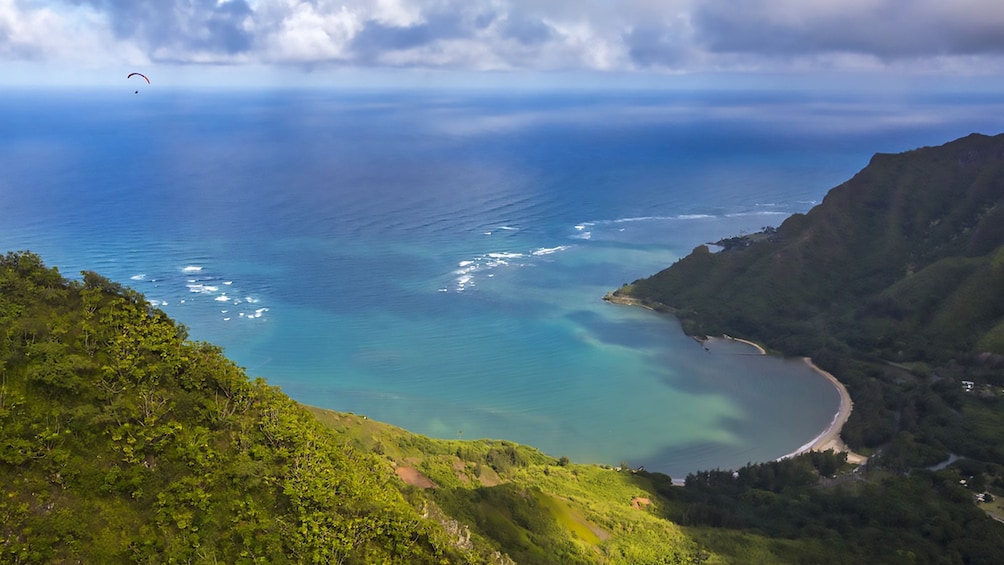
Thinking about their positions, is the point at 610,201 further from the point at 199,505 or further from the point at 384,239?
the point at 199,505

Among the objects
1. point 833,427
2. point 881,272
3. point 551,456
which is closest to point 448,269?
point 551,456

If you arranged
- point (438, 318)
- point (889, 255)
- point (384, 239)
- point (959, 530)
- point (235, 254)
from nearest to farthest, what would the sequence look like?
→ point (959, 530) → point (438, 318) → point (889, 255) → point (235, 254) → point (384, 239)

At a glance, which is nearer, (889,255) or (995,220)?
(995,220)

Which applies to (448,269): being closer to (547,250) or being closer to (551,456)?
(547,250)

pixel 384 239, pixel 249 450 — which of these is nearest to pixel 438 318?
pixel 384 239

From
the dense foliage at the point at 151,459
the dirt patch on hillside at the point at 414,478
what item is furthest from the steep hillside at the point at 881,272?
the dense foliage at the point at 151,459

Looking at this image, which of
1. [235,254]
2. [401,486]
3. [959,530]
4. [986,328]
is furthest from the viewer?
[235,254]

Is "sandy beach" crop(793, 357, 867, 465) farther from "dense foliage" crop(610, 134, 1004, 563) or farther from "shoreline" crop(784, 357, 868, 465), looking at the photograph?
"dense foliage" crop(610, 134, 1004, 563)

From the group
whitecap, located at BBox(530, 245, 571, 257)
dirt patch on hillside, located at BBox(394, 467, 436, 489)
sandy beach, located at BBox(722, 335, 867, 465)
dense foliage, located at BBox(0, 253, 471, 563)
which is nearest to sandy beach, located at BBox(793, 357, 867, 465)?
sandy beach, located at BBox(722, 335, 867, 465)
